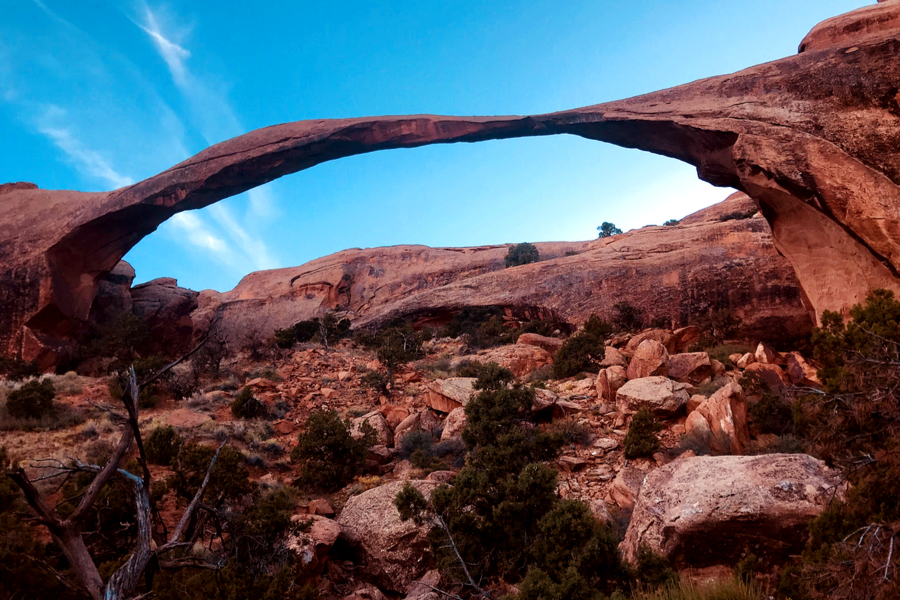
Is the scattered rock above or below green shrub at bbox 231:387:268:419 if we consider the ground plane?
below

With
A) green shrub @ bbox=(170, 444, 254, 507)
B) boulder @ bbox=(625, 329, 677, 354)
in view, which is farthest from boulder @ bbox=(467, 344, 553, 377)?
green shrub @ bbox=(170, 444, 254, 507)

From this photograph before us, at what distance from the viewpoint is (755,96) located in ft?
41.8

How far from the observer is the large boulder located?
6646mm

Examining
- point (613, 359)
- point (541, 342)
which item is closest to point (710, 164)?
point (613, 359)

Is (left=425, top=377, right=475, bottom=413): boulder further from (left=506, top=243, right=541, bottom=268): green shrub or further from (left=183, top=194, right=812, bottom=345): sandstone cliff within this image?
(left=506, top=243, right=541, bottom=268): green shrub

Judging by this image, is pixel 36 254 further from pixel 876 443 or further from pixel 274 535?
pixel 876 443

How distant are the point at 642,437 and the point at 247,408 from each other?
9.10 meters

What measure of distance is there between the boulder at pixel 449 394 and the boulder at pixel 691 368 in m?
4.86

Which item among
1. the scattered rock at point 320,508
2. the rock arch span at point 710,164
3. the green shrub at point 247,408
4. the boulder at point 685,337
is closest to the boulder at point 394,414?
the green shrub at point 247,408

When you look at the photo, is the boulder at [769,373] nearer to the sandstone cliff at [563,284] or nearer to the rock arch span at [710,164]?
the rock arch span at [710,164]

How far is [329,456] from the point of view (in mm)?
9617

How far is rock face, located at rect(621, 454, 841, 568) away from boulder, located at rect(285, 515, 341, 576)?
3697 mm

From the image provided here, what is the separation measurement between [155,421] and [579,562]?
32.5 feet

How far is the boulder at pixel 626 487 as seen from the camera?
279 inches
